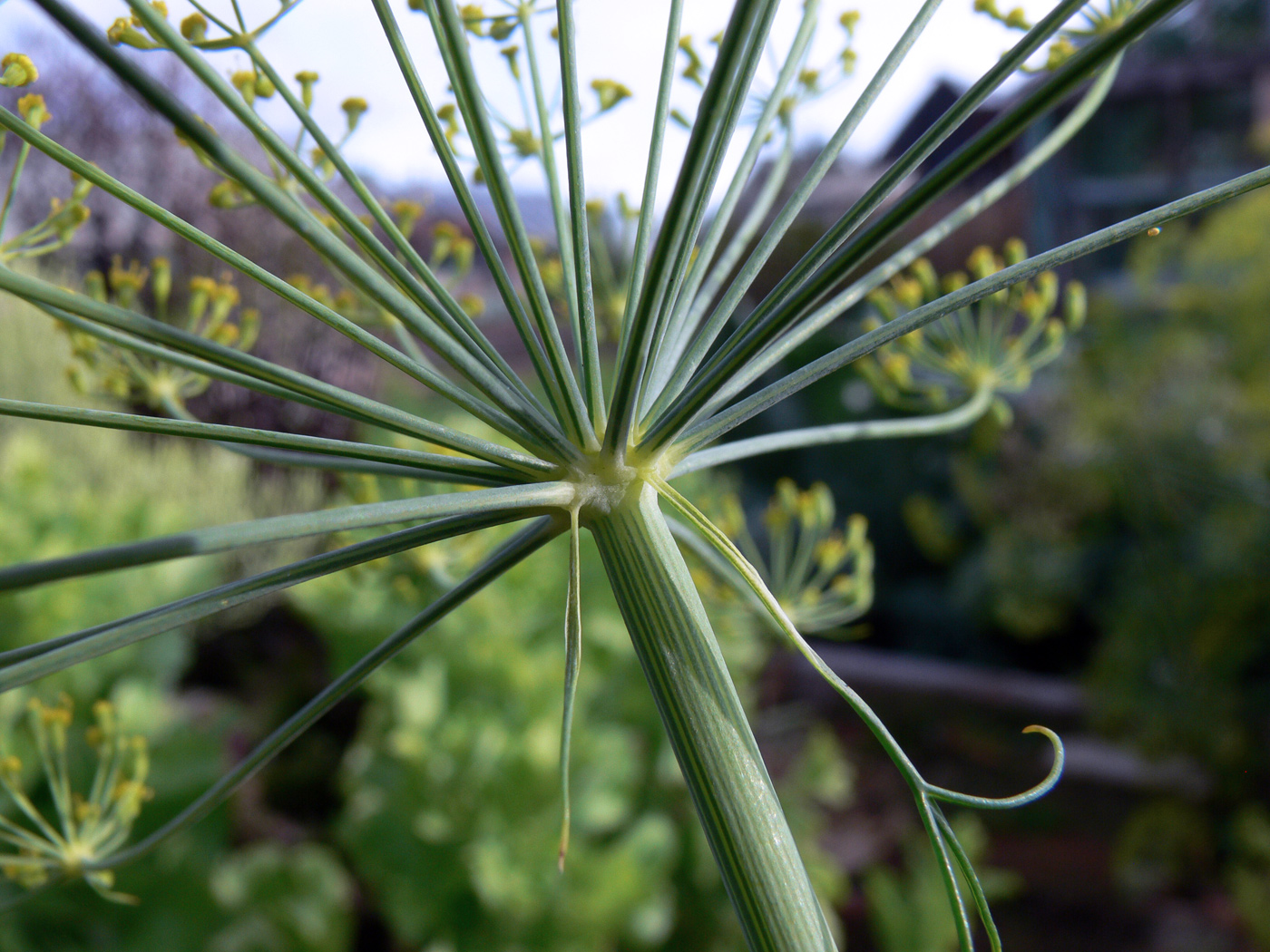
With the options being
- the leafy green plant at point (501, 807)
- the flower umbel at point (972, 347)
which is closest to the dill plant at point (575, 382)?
the flower umbel at point (972, 347)

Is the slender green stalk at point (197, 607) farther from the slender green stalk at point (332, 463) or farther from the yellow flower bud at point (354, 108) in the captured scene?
the yellow flower bud at point (354, 108)

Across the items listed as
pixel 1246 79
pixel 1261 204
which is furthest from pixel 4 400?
pixel 1246 79

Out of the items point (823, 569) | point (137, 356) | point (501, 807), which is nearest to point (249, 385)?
point (137, 356)

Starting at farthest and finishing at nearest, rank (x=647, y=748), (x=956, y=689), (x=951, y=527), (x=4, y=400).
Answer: (x=951, y=527), (x=956, y=689), (x=647, y=748), (x=4, y=400)

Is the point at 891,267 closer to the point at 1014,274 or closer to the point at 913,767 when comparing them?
the point at 1014,274

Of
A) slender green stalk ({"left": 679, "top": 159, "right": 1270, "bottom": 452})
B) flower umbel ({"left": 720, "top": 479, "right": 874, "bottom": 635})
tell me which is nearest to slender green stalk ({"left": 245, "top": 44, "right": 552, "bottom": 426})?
slender green stalk ({"left": 679, "top": 159, "right": 1270, "bottom": 452})

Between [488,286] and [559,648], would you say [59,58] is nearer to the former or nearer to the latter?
[488,286]
